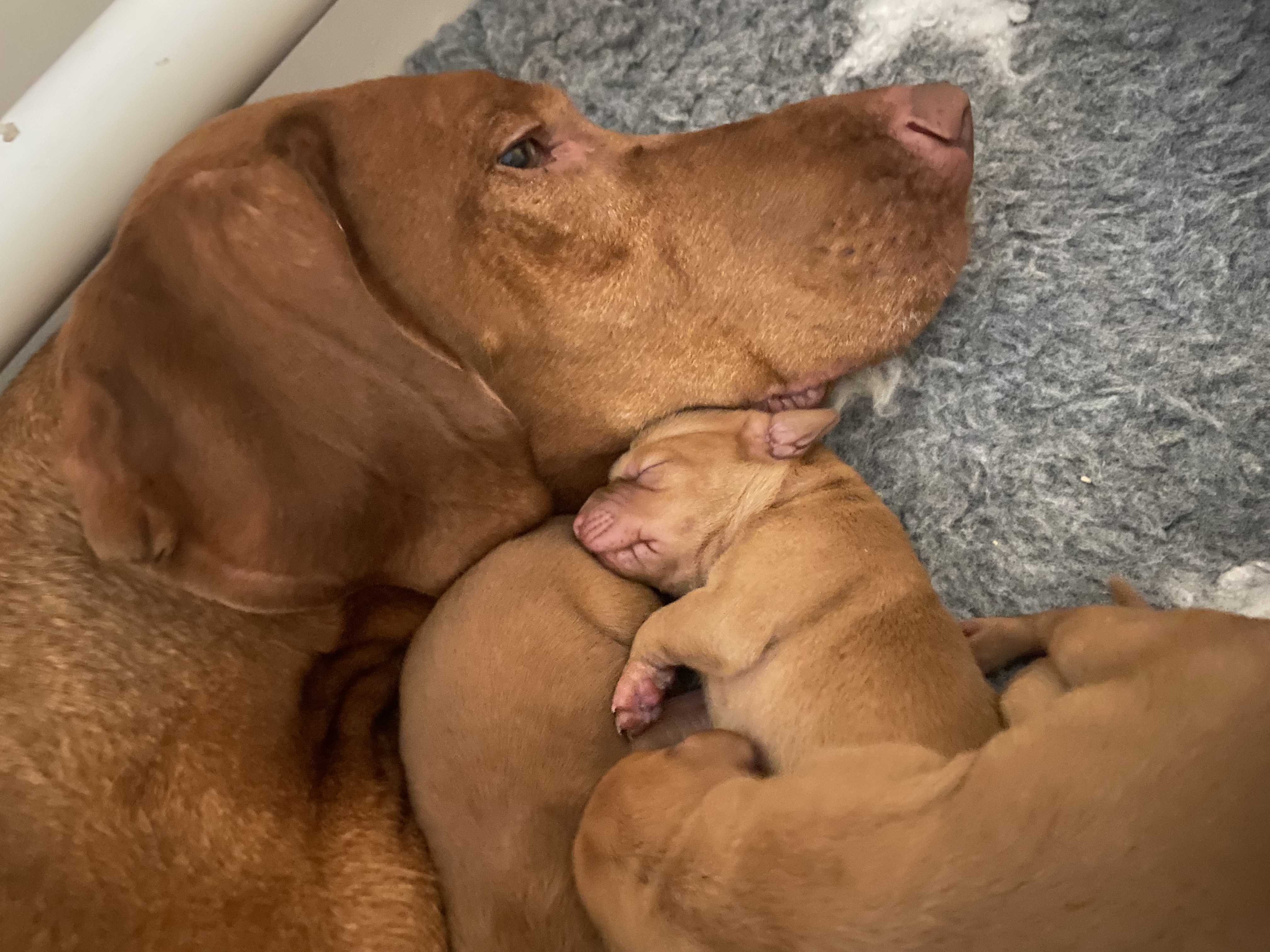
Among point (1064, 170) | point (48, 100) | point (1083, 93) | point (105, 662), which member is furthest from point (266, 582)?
point (1083, 93)

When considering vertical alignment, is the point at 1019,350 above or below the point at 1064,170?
below

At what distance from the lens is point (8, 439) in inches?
48.4

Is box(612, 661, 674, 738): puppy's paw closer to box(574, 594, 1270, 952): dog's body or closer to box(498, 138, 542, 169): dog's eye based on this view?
box(574, 594, 1270, 952): dog's body

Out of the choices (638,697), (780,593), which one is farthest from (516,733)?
(780,593)

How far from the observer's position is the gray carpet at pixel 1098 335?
1506 millimetres

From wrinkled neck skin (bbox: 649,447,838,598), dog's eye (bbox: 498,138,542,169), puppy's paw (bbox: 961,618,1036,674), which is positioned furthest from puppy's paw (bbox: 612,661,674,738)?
dog's eye (bbox: 498,138,542,169)

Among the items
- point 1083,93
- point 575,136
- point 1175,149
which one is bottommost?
point 1175,149

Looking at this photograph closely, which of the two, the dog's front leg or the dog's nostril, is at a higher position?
the dog's nostril

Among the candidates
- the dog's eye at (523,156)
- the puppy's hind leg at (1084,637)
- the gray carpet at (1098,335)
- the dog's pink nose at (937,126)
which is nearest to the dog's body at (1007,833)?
the puppy's hind leg at (1084,637)

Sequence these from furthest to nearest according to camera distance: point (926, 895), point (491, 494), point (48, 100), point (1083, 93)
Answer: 1. point (1083, 93)
2. point (491, 494)
3. point (48, 100)
4. point (926, 895)

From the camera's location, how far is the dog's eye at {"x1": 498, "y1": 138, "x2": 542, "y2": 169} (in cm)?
140

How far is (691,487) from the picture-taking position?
1.46 meters

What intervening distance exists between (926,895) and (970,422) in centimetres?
80

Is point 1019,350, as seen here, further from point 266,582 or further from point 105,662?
point 105,662
